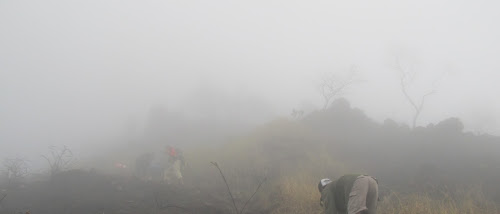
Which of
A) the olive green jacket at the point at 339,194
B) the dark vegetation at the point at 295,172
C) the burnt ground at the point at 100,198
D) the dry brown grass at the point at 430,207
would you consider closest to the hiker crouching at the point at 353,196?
the olive green jacket at the point at 339,194

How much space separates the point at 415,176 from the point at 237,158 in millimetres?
10438

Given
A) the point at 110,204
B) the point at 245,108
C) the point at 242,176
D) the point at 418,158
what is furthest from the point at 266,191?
the point at 245,108

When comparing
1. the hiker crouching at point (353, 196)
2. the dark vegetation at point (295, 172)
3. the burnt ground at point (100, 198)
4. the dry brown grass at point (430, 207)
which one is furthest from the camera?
the dark vegetation at point (295, 172)

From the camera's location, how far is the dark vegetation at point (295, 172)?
996cm

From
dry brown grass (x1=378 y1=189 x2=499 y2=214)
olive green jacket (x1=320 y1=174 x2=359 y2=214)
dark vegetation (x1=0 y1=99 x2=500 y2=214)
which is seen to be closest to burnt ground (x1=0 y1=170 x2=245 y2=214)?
dark vegetation (x1=0 y1=99 x2=500 y2=214)

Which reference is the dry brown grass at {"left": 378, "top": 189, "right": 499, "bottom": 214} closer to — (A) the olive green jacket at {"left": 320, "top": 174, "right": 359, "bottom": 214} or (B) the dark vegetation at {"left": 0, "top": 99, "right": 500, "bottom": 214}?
(B) the dark vegetation at {"left": 0, "top": 99, "right": 500, "bottom": 214}

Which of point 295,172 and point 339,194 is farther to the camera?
point 295,172

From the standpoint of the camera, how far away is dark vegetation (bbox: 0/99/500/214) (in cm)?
996

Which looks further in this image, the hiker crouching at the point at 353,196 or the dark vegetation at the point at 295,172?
the dark vegetation at the point at 295,172

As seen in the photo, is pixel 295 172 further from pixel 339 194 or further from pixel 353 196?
pixel 353 196

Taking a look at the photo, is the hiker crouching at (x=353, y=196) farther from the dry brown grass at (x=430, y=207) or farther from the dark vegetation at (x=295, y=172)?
the dry brown grass at (x=430, y=207)

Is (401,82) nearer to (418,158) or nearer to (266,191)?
(418,158)

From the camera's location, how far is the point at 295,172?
1667 cm

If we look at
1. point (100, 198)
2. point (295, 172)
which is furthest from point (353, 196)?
point (295, 172)
